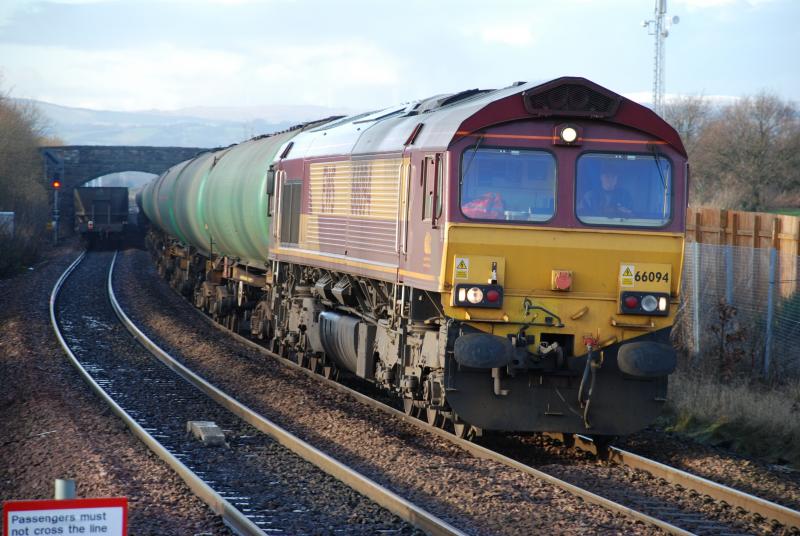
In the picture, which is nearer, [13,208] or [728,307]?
[728,307]

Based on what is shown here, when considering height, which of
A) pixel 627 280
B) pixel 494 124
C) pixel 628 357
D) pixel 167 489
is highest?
pixel 494 124

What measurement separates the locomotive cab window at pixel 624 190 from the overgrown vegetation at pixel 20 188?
2812 centimetres

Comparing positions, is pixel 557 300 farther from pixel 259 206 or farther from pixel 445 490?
pixel 259 206

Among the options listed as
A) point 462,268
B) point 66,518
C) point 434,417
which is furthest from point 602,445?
point 66,518

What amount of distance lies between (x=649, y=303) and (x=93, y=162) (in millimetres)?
59041

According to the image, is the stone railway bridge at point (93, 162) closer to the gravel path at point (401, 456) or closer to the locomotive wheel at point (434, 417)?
the gravel path at point (401, 456)

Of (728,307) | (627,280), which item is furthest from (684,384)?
(627,280)

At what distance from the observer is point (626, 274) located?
9.92m

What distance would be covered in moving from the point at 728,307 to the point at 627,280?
5.01 m

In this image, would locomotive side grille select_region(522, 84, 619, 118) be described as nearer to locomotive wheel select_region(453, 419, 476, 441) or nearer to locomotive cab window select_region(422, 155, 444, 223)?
locomotive cab window select_region(422, 155, 444, 223)

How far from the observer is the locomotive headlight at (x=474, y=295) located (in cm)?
970

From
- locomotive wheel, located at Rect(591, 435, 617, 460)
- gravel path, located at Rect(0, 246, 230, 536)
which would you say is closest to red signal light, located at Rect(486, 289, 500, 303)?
locomotive wheel, located at Rect(591, 435, 617, 460)

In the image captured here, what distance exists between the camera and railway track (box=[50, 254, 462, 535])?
25.9ft

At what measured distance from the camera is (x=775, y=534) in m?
7.64
